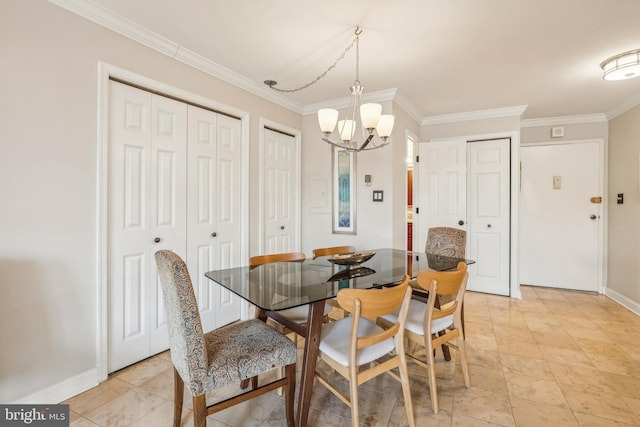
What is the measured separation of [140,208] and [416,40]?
93.7 inches

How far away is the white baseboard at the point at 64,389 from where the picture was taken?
1.69 m

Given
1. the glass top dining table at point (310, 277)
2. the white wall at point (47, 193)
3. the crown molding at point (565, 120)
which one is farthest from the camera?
the crown molding at point (565, 120)

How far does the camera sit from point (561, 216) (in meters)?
4.22

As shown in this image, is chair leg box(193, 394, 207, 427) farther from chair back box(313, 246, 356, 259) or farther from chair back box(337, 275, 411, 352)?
chair back box(313, 246, 356, 259)

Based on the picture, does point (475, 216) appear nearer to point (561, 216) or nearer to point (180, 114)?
point (561, 216)

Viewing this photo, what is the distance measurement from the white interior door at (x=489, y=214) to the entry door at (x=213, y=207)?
3033 mm

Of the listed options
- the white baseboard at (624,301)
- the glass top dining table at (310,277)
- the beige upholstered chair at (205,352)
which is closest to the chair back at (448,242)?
the glass top dining table at (310,277)

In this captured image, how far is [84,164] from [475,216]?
13.6 ft

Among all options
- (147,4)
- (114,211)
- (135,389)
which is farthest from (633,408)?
(147,4)

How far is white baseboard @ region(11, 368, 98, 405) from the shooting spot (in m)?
1.69

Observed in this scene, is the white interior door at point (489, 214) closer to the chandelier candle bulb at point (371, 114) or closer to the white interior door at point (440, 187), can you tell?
the white interior door at point (440, 187)

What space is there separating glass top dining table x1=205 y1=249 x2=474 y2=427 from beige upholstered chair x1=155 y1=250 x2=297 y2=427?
0.10 m

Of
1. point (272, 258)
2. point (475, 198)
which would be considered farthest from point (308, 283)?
point (475, 198)

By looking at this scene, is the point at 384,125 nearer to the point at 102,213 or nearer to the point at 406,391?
the point at 406,391
